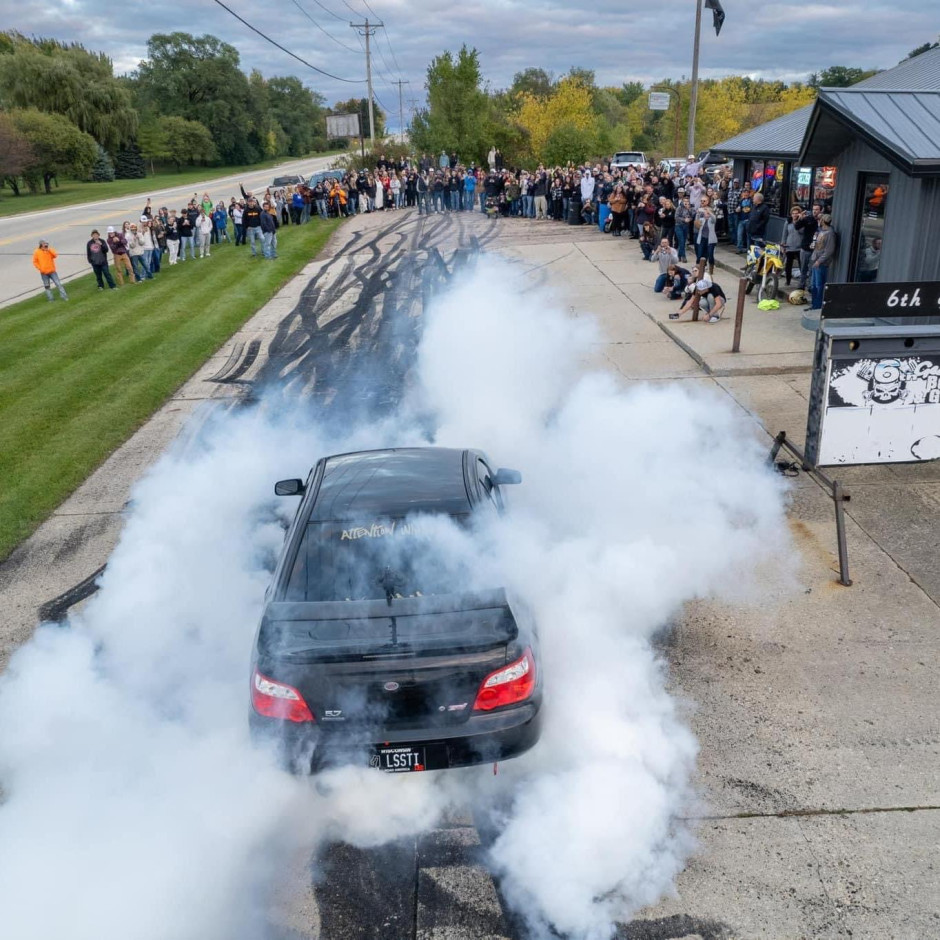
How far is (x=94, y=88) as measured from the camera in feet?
216

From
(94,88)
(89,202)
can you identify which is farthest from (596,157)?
(94,88)

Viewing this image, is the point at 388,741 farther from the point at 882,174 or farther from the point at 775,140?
the point at 775,140

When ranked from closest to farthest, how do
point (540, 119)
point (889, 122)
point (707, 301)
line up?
point (889, 122), point (707, 301), point (540, 119)

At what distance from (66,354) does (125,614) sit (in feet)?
31.3

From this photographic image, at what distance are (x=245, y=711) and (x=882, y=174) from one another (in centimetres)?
1166

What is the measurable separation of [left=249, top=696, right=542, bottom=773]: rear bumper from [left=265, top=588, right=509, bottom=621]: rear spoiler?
52cm

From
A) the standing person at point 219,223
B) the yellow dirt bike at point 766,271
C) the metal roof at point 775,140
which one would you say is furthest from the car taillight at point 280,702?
the standing person at point 219,223

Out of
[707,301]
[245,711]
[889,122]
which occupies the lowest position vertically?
[245,711]

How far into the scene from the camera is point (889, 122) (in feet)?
36.9

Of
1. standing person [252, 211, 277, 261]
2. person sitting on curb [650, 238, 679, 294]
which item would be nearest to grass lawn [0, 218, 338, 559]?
standing person [252, 211, 277, 261]

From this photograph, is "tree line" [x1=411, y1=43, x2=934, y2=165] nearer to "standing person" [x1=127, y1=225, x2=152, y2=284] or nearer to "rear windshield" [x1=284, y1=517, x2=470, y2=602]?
"standing person" [x1=127, y1=225, x2=152, y2=284]

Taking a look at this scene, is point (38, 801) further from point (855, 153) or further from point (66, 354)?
point (855, 153)

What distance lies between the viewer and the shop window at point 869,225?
12.3 meters

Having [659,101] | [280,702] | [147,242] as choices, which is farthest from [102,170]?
[280,702]
